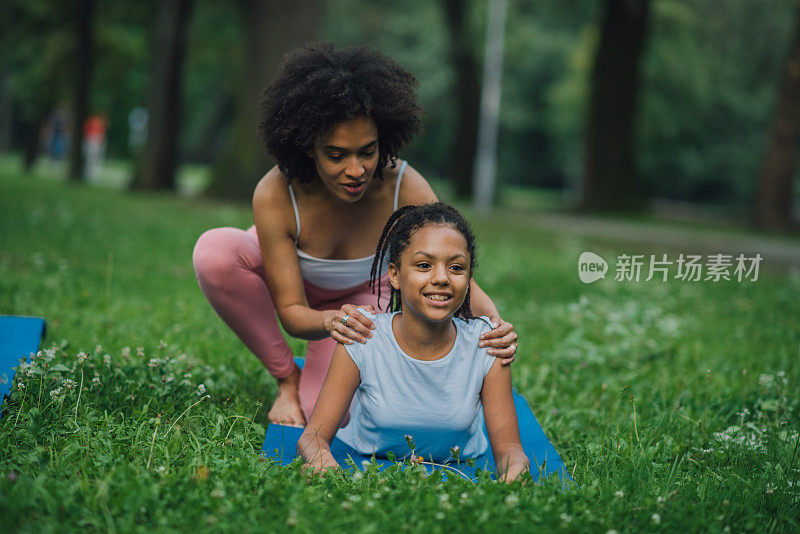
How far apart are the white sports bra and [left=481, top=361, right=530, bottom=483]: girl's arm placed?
830 millimetres

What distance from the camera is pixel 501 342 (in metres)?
2.95

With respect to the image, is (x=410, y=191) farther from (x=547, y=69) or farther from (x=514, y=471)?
(x=547, y=69)

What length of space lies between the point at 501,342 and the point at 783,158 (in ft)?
54.1

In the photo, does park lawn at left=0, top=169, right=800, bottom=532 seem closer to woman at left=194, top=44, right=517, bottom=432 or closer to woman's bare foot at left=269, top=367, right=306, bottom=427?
woman's bare foot at left=269, top=367, right=306, bottom=427

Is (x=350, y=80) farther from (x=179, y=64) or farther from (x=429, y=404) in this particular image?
(x=179, y=64)

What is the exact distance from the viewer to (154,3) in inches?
865

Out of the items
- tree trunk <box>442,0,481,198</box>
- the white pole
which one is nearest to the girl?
the white pole

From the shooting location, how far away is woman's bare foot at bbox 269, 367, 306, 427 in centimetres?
341

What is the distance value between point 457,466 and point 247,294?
118cm

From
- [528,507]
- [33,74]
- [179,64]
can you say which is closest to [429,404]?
[528,507]

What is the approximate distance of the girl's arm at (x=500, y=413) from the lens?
2.85 m

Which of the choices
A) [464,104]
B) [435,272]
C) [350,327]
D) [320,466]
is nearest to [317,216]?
[350,327]

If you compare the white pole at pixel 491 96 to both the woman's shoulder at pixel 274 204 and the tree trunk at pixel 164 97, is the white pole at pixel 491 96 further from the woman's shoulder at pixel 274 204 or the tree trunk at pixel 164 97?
the woman's shoulder at pixel 274 204

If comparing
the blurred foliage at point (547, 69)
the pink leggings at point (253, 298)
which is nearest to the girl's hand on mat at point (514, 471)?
the pink leggings at point (253, 298)
